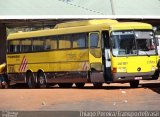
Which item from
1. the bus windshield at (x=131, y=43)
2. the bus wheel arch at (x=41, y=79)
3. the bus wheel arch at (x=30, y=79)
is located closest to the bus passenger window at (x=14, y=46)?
the bus wheel arch at (x=30, y=79)

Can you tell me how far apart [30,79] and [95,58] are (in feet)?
18.6

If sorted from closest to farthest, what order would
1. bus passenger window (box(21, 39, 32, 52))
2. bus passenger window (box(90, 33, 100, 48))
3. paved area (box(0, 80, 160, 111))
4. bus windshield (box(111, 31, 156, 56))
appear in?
paved area (box(0, 80, 160, 111)), bus windshield (box(111, 31, 156, 56)), bus passenger window (box(90, 33, 100, 48)), bus passenger window (box(21, 39, 32, 52))

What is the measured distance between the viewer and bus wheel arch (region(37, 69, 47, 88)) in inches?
1107

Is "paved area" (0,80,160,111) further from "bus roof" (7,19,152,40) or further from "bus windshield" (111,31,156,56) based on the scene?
"bus roof" (7,19,152,40)

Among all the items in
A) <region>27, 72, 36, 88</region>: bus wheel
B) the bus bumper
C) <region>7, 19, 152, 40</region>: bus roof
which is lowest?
<region>27, 72, 36, 88</region>: bus wheel

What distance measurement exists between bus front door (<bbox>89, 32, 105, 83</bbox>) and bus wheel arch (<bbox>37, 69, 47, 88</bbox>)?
13.1ft

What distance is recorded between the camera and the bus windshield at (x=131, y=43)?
23938 mm

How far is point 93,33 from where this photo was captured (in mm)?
24766

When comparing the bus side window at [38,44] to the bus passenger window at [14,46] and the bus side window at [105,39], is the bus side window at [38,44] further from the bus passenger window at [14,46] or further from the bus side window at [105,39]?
the bus side window at [105,39]

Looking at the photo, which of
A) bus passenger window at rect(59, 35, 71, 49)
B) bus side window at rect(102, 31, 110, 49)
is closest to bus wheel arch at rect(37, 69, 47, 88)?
bus passenger window at rect(59, 35, 71, 49)

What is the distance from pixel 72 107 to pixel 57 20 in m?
22.9

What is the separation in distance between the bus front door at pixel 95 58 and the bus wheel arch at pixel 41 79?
3.98 metres
